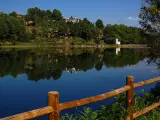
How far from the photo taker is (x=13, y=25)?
15162 cm

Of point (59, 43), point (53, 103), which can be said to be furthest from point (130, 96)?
point (59, 43)

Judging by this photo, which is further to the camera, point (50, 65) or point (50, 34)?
point (50, 34)

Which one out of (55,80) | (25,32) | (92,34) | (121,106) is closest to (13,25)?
(25,32)

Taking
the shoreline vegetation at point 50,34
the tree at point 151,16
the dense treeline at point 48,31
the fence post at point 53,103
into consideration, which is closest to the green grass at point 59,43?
the shoreline vegetation at point 50,34

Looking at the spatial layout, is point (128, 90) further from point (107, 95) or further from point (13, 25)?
point (13, 25)

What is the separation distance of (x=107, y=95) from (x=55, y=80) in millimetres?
28735

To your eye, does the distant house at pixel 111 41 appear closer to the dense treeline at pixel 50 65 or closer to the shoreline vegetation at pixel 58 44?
the shoreline vegetation at pixel 58 44

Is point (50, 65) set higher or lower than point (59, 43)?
lower

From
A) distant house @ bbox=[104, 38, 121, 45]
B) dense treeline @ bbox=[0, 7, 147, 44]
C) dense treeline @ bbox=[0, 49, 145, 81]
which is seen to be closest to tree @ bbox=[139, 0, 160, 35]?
dense treeline @ bbox=[0, 49, 145, 81]

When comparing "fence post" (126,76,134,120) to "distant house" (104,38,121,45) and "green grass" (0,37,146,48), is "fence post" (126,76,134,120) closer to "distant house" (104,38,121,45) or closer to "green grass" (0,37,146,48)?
"green grass" (0,37,146,48)

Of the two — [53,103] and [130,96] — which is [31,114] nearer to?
[53,103]

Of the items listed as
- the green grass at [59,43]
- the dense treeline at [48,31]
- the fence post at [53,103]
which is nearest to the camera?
the fence post at [53,103]

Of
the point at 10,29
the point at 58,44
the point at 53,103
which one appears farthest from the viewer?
the point at 58,44

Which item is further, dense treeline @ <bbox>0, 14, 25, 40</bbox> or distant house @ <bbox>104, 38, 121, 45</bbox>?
distant house @ <bbox>104, 38, 121, 45</bbox>
